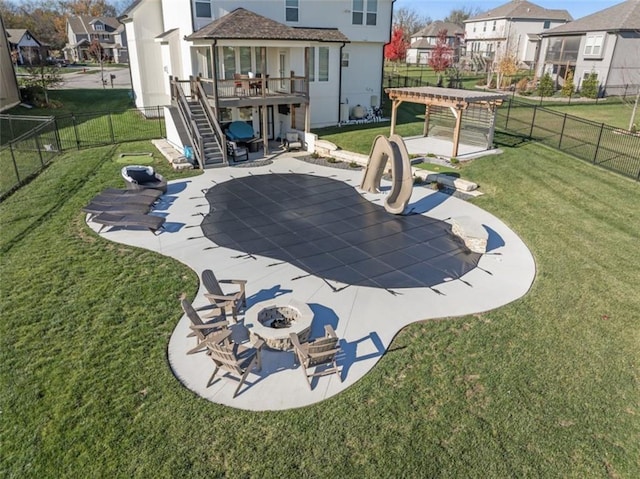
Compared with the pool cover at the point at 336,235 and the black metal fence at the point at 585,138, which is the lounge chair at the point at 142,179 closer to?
the pool cover at the point at 336,235

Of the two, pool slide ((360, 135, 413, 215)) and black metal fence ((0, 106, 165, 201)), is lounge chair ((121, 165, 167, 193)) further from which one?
pool slide ((360, 135, 413, 215))

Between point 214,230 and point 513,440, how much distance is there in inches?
375

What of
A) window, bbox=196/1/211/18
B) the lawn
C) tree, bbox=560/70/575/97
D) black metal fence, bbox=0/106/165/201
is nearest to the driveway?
black metal fence, bbox=0/106/165/201

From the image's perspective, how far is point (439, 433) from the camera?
634 centimetres

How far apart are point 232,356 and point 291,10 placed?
2260 centimetres

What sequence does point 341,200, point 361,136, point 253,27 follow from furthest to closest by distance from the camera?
point 361,136 < point 253,27 < point 341,200

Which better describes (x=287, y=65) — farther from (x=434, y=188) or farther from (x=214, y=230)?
(x=214, y=230)

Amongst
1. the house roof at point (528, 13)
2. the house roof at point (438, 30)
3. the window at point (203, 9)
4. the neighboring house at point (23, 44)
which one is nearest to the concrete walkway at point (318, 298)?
the window at point (203, 9)

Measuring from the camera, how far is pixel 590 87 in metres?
37.6

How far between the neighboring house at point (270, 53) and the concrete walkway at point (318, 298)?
29.2ft

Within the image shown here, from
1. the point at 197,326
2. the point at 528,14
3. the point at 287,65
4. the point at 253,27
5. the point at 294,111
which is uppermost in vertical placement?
the point at 528,14

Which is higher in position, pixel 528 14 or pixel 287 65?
pixel 528 14

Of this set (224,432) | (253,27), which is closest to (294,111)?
(253,27)

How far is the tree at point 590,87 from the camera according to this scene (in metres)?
37.5
